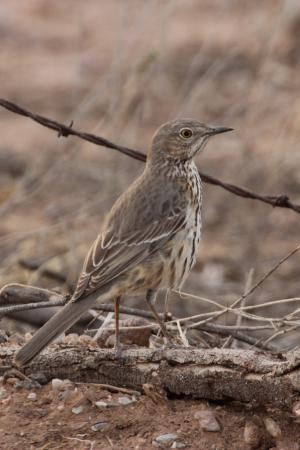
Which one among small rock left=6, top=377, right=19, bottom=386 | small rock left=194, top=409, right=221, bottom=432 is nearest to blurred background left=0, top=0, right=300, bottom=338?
small rock left=6, top=377, right=19, bottom=386

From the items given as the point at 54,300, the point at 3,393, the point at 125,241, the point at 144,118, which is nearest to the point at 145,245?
the point at 125,241

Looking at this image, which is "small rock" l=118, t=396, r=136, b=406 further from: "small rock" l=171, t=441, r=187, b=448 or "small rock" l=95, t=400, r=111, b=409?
"small rock" l=171, t=441, r=187, b=448

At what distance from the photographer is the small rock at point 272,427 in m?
5.06

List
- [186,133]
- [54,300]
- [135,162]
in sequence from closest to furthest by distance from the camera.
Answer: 1. [54,300]
2. [186,133]
3. [135,162]

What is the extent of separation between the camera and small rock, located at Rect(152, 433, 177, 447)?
4984mm

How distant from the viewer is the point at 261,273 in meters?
10.8

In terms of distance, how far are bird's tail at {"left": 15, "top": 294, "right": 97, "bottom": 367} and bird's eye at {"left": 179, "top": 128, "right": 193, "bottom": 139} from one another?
1609mm

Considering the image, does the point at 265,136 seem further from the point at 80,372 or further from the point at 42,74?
the point at 80,372

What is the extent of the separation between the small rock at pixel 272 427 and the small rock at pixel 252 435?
0.17 feet

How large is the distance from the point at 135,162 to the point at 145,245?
20.7 feet

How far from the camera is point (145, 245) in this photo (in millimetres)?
5965

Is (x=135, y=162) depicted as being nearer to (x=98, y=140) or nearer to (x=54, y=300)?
(x=98, y=140)

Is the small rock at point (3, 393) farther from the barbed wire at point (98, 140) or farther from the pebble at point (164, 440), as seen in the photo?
→ the barbed wire at point (98, 140)

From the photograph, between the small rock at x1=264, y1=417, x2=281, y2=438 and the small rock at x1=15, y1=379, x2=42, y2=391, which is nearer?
the small rock at x1=264, y1=417, x2=281, y2=438
